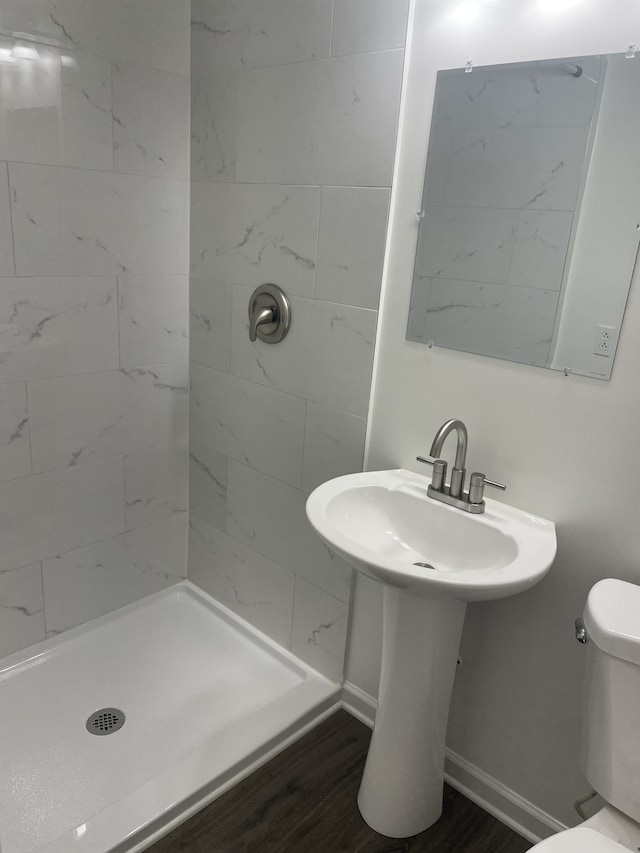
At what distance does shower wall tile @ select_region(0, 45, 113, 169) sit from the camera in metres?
1.75

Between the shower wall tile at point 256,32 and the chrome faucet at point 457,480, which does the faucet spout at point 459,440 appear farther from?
the shower wall tile at point 256,32

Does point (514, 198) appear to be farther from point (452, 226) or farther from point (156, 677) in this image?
point (156, 677)

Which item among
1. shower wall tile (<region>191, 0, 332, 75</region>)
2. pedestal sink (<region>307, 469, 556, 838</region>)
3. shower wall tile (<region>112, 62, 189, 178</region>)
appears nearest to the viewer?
pedestal sink (<region>307, 469, 556, 838</region>)

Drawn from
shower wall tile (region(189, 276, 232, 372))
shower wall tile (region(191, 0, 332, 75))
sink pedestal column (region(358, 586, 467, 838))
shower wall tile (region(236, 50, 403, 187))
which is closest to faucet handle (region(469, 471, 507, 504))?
sink pedestal column (region(358, 586, 467, 838))

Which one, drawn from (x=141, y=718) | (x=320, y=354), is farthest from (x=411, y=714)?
(x=320, y=354)

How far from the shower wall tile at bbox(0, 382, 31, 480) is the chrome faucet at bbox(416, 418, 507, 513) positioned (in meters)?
1.19

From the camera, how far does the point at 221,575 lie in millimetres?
2447

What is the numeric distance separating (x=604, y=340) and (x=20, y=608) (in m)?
1.89

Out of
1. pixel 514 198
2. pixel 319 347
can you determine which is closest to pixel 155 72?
pixel 319 347

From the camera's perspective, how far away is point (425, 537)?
1637mm

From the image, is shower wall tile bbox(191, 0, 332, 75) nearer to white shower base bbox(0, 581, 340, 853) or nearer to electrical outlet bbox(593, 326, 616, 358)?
electrical outlet bbox(593, 326, 616, 358)

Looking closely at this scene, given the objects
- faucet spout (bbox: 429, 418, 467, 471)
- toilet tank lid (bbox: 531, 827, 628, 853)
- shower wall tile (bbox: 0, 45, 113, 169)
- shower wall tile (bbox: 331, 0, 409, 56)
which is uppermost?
shower wall tile (bbox: 331, 0, 409, 56)

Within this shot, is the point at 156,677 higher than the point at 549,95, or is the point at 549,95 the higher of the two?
the point at 549,95

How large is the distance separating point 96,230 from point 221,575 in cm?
127
